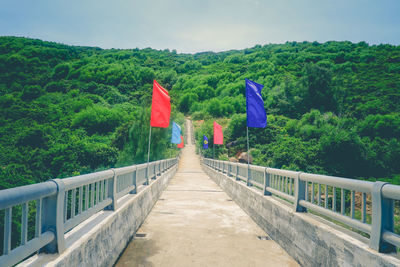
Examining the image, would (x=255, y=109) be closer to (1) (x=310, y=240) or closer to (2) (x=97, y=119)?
(1) (x=310, y=240)

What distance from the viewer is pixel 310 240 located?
437 centimetres

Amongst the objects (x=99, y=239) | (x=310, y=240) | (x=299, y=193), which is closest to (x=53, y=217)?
(x=99, y=239)

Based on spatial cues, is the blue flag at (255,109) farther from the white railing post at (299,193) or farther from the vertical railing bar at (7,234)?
the vertical railing bar at (7,234)

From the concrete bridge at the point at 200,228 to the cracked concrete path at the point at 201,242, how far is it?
0.02 meters

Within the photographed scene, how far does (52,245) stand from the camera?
2.85 m

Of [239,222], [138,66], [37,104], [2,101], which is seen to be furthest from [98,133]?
[239,222]

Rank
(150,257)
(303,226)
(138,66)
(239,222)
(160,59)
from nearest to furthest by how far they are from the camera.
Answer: (303,226), (150,257), (239,222), (138,66), (160,59)

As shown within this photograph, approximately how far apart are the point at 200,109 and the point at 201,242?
139598mm

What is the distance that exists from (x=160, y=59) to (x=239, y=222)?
188 meters

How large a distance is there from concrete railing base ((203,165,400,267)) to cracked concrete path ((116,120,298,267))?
261 millimetres

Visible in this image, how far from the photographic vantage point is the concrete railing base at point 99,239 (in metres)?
2.81

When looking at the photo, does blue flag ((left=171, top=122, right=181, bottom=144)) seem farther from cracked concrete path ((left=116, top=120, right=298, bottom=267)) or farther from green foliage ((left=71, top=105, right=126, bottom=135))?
green foliage ((left=71, top=105, right=126, bottom=135))

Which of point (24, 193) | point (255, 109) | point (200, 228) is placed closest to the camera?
point (24, 193)

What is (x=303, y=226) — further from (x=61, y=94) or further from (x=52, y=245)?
(x=61, y=94)
